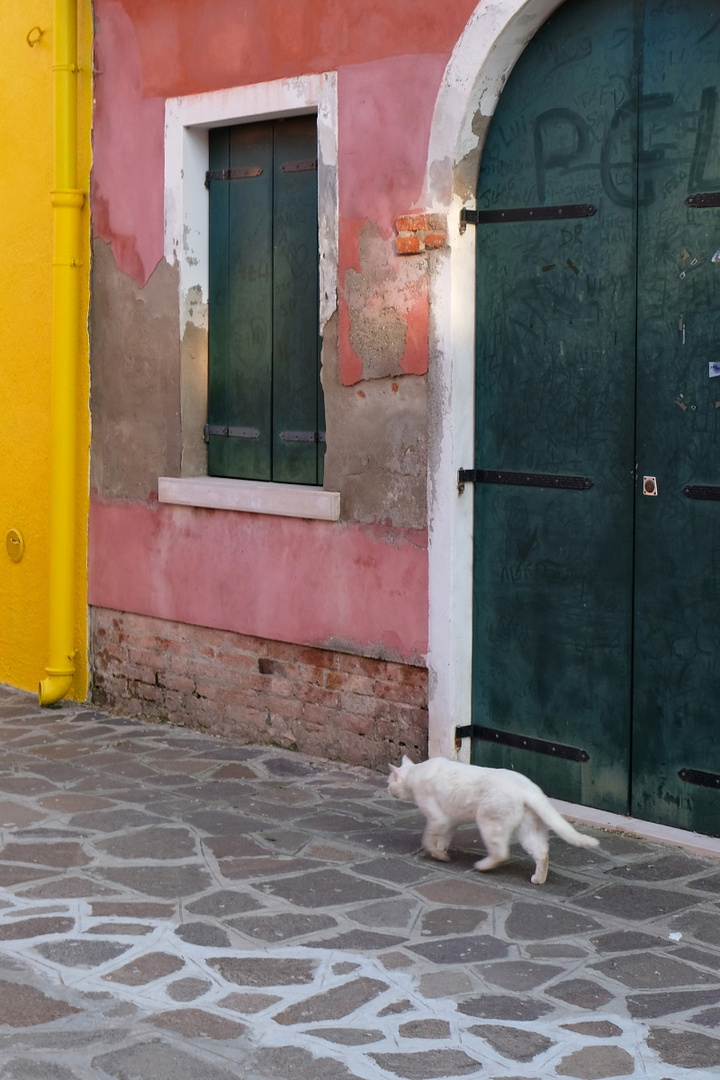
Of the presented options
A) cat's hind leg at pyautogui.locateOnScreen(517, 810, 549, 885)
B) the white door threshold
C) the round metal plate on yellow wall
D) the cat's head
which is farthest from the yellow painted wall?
cat's hind leg at pyautogui.locateOnScreen(517, 810, 549, 885)

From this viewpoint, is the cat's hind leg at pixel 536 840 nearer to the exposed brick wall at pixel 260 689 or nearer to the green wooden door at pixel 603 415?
the green wooden door at pixel 603 415

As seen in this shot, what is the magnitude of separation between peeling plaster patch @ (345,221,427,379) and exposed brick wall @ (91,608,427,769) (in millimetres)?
1328

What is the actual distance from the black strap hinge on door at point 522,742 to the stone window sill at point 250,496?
1.15 m

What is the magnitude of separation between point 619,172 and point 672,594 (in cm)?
161

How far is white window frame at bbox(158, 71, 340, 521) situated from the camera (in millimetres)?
6562

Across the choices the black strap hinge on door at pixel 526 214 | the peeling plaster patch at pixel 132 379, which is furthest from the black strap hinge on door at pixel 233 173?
the black strap hinge on door at pixel 526 214

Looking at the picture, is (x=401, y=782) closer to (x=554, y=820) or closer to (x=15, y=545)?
(x=554, y=820)

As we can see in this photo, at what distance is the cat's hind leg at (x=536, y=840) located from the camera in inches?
195

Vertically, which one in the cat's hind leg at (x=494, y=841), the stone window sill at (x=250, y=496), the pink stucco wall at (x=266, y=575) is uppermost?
the stone window sill at (x=250, y=496)

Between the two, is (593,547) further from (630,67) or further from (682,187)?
(630,67)

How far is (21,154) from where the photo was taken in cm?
814

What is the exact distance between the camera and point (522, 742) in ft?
19.9

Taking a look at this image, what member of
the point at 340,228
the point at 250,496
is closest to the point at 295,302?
the point at 340,228

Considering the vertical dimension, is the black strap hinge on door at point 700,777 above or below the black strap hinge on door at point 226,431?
below
